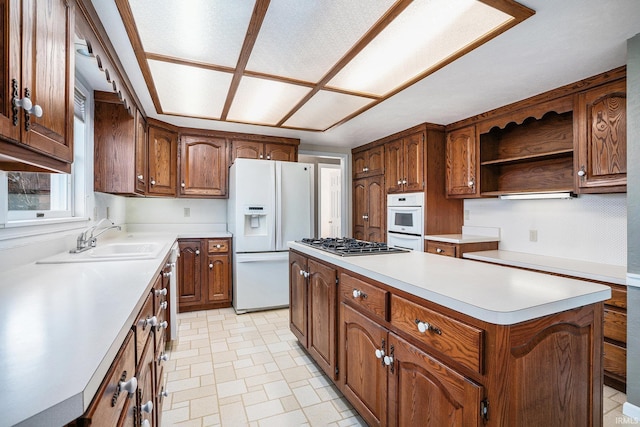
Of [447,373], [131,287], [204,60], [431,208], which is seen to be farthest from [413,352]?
[431,208]

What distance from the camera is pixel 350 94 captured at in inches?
103

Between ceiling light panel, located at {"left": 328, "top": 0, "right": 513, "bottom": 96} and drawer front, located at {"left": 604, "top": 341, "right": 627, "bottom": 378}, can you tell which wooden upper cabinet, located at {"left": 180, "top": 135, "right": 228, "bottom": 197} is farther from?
drawer front, located at {"left": 604, "top": 341, "right": 627, "bottom": 378}

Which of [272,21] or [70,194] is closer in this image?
[272,21]

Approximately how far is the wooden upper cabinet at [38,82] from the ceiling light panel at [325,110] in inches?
70.0

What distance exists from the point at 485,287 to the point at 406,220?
2.63m

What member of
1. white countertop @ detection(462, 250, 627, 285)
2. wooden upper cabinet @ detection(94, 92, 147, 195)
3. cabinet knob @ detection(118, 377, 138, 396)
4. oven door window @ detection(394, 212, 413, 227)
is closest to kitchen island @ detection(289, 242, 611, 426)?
cabinet knob @ detection(118, 377, 138, 396)

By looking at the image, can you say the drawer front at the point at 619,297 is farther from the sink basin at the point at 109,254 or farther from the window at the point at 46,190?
the window at the point at 46,190

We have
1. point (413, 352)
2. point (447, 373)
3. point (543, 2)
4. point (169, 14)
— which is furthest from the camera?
point (169, 14)

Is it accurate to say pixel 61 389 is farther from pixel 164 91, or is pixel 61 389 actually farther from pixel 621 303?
pixel 621 303

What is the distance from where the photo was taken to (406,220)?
12.3ft

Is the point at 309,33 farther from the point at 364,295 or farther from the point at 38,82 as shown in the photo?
the point at 364,295

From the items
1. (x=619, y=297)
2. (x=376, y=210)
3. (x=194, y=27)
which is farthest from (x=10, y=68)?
(x=376, y=210)

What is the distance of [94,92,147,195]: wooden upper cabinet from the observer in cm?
258

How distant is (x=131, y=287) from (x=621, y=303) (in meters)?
2.82
